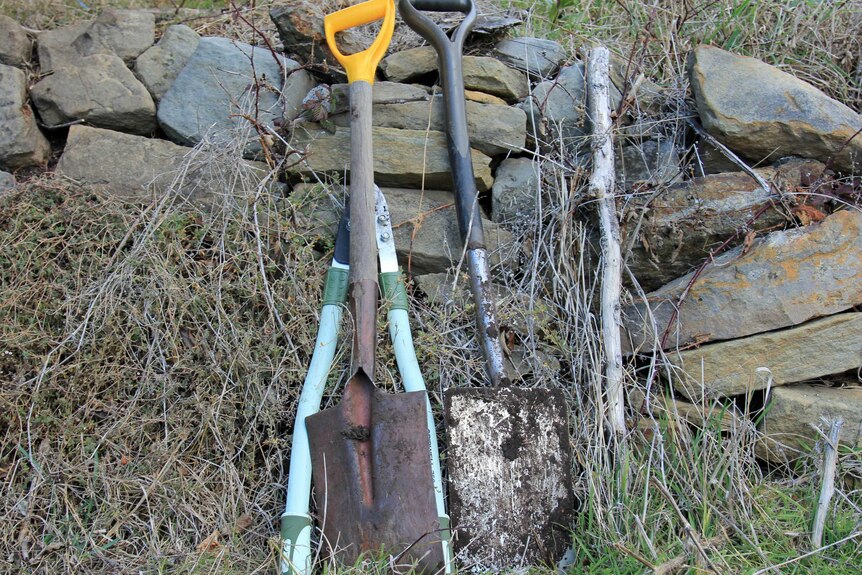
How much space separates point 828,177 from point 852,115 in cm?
35

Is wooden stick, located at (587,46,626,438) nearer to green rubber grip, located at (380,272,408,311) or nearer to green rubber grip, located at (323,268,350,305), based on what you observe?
green rubber grip, located at (380,272,408,311)

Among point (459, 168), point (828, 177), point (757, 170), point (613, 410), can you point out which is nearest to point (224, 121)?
point (459, 168)

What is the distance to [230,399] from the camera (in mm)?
2695

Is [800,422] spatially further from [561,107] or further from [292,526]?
[292,526]

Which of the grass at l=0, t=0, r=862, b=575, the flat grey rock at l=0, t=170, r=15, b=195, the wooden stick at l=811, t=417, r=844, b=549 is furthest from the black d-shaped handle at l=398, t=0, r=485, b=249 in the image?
the flat grey rock at l=0, t=170, r=15, b=195

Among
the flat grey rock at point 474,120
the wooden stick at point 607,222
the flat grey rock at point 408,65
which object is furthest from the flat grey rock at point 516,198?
the flat grey rock at point 408,65

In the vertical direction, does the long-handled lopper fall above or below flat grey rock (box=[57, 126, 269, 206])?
below

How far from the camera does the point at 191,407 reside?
271cm

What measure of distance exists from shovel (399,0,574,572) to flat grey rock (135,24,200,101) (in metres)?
1.83

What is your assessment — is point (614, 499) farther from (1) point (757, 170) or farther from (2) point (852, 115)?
(2) point (852, 115)

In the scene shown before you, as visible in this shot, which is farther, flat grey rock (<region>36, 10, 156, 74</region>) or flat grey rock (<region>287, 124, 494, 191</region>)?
flat grey rock (<region>36, 10, 156, 74</region>)

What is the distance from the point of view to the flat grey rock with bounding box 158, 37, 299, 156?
10.8ft

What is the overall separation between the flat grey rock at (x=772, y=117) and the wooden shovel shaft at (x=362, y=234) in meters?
1.43

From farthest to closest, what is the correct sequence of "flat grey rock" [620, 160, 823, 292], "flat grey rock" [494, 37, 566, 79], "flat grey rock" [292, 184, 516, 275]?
"flat grey rock" [494, 37, 566, 79] → "flat grey rock" [292, 184, 516, 275] → "flat grey rock" [620, 160, 823, 292]
